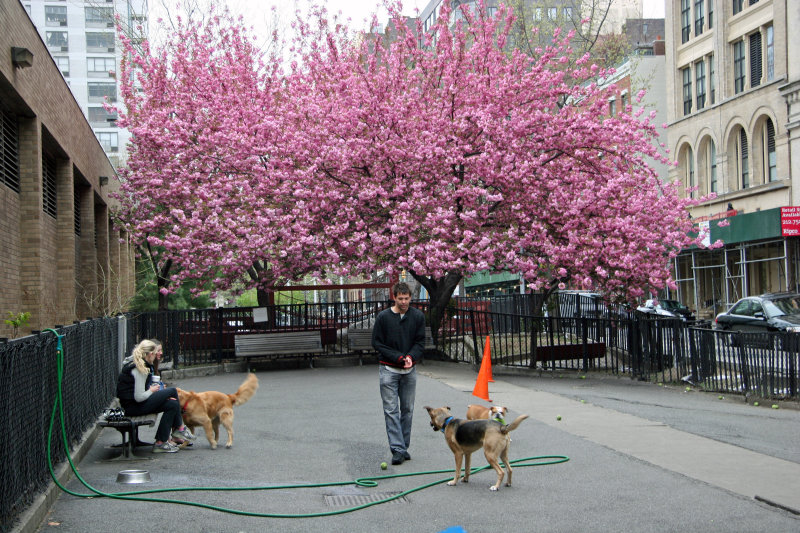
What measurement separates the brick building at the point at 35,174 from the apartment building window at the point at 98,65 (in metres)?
59.5

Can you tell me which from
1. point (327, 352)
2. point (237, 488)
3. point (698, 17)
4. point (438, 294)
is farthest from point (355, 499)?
point (698, 17)

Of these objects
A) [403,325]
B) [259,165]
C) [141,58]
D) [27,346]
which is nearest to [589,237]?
[259,165]

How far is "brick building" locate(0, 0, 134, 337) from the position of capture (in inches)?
537

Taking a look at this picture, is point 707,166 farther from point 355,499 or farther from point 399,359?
point 355,499

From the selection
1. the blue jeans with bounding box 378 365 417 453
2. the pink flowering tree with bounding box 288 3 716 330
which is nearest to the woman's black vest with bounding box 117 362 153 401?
the blue jeans with bounding box 378 365 417 453

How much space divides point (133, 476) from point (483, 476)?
3378 mm

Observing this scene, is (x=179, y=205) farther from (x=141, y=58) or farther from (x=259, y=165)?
(x=141, y=58)

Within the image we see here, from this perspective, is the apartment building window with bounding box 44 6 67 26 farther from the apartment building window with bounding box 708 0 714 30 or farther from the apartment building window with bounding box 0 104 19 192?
the apartment building window with bounding box 0 104 19 192

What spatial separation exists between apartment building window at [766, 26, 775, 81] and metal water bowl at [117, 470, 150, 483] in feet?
116

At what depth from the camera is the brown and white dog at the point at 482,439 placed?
24.4 feet

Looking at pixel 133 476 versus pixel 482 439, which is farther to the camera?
pixel 133 476

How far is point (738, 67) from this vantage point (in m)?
39.9

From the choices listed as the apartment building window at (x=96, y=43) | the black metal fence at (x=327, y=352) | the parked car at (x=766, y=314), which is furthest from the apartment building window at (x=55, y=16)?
the parked car at (x=766, y=314)

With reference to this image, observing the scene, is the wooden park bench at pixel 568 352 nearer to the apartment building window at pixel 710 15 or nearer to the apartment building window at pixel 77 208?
the apartment building window at pixel 77 208
